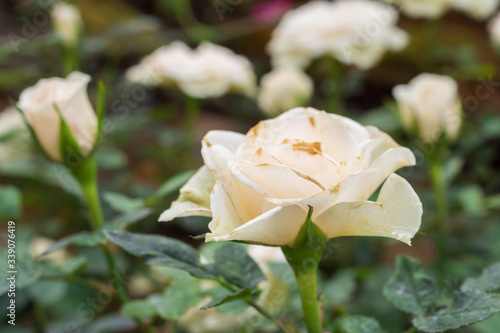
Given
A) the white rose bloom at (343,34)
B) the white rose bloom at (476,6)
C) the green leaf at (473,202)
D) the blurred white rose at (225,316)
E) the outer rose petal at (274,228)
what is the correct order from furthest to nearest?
1. the white rose bloom at (476,6)
2. the white rose bloom at (343,34)
3. the green leaf at (473,202)
4. the blurred white rose at (225,316)
5. the outer rose petal at (274,228)

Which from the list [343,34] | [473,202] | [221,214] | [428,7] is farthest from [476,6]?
[221,214]

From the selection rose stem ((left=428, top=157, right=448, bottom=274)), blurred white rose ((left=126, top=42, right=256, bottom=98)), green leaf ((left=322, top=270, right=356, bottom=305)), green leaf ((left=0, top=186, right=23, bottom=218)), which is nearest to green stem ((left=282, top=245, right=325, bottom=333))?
green leaf ((left=322, top=270, right=356, bottom=305))

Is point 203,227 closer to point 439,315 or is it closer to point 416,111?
point 416,111

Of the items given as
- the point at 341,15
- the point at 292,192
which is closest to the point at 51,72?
the point at 341,15

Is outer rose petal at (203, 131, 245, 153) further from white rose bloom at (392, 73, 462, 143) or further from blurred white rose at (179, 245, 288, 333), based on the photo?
white rose bloom at (392, 73, 462, 143)

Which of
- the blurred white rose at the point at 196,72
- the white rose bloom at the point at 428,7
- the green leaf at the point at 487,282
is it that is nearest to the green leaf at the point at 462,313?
the green leaf at the point at 487,282

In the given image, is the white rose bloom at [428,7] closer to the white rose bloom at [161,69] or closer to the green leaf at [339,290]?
the white rose bloom at [161,69]
